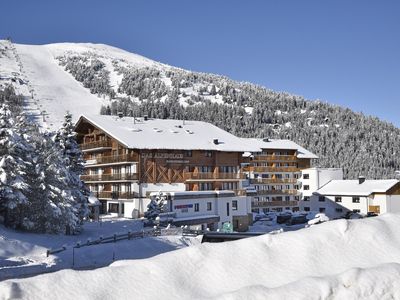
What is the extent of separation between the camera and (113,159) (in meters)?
53.1

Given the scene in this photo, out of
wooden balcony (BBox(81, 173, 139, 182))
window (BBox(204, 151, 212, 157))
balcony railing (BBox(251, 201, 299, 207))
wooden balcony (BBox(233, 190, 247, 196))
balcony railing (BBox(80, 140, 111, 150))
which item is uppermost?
balcony railing (BBox(80, 140, 111, 150))

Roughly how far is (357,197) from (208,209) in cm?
2822

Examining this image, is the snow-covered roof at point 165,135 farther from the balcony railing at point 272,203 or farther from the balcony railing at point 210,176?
the balcony railing at point 272,203

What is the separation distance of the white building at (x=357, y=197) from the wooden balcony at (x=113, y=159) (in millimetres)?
35628

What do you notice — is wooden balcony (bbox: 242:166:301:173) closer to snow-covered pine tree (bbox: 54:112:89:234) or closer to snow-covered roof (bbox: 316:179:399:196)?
snow-covered roof (bbox: 316:179:399:196)

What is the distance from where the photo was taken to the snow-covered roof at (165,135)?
5138 cm

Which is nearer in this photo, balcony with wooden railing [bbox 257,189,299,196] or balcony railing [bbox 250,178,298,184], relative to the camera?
balcony with wooden railing [bbox 257,189,299,196]

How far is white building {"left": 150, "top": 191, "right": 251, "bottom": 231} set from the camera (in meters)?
47.9

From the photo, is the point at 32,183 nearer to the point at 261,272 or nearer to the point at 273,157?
the point at 261,272

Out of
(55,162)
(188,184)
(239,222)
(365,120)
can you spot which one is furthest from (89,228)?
(365,120)

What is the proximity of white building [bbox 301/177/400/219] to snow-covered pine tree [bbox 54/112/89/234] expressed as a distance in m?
43.1

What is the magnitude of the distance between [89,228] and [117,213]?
40.8ft

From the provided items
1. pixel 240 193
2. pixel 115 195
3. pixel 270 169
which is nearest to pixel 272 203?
pixel 270 169

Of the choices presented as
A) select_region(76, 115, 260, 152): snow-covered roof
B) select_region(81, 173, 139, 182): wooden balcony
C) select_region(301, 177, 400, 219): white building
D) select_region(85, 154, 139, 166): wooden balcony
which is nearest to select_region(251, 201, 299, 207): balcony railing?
select_region(301, 177, 400, 219): white building
